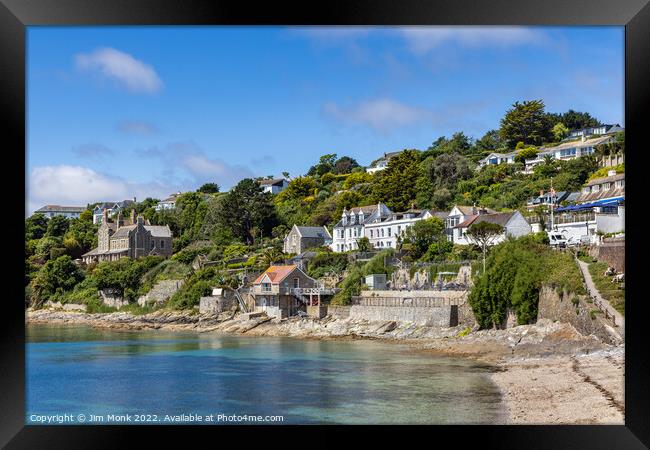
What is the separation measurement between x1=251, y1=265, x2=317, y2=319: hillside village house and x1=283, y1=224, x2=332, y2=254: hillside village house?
2444 mm

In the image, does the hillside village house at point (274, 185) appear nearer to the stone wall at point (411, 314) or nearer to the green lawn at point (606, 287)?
the stone wall at point (411, 314)

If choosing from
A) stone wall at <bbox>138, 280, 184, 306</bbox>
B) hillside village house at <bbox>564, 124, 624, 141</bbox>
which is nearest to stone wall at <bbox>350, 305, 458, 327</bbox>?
stone wall at <bbox>138, 280, 184, 306</bbox>

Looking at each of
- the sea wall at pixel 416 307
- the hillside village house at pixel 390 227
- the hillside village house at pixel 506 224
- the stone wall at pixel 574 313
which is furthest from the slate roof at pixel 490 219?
the stone wall at pixel 574 313

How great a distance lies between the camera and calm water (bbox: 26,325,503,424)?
7.66m

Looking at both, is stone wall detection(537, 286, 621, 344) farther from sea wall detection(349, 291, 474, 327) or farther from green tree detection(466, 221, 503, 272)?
green tree detection(466, 221, 503, 272)

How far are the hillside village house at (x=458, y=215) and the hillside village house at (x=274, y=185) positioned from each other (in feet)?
28.4

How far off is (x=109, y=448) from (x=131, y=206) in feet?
49.3

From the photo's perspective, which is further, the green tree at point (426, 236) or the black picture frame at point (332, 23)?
the green tree at point (426, 236)

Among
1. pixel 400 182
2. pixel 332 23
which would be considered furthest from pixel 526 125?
pixel 332 23

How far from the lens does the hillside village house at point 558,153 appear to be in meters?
17.9

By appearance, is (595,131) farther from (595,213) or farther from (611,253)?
(611,253)

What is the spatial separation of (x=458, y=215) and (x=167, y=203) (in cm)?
899
